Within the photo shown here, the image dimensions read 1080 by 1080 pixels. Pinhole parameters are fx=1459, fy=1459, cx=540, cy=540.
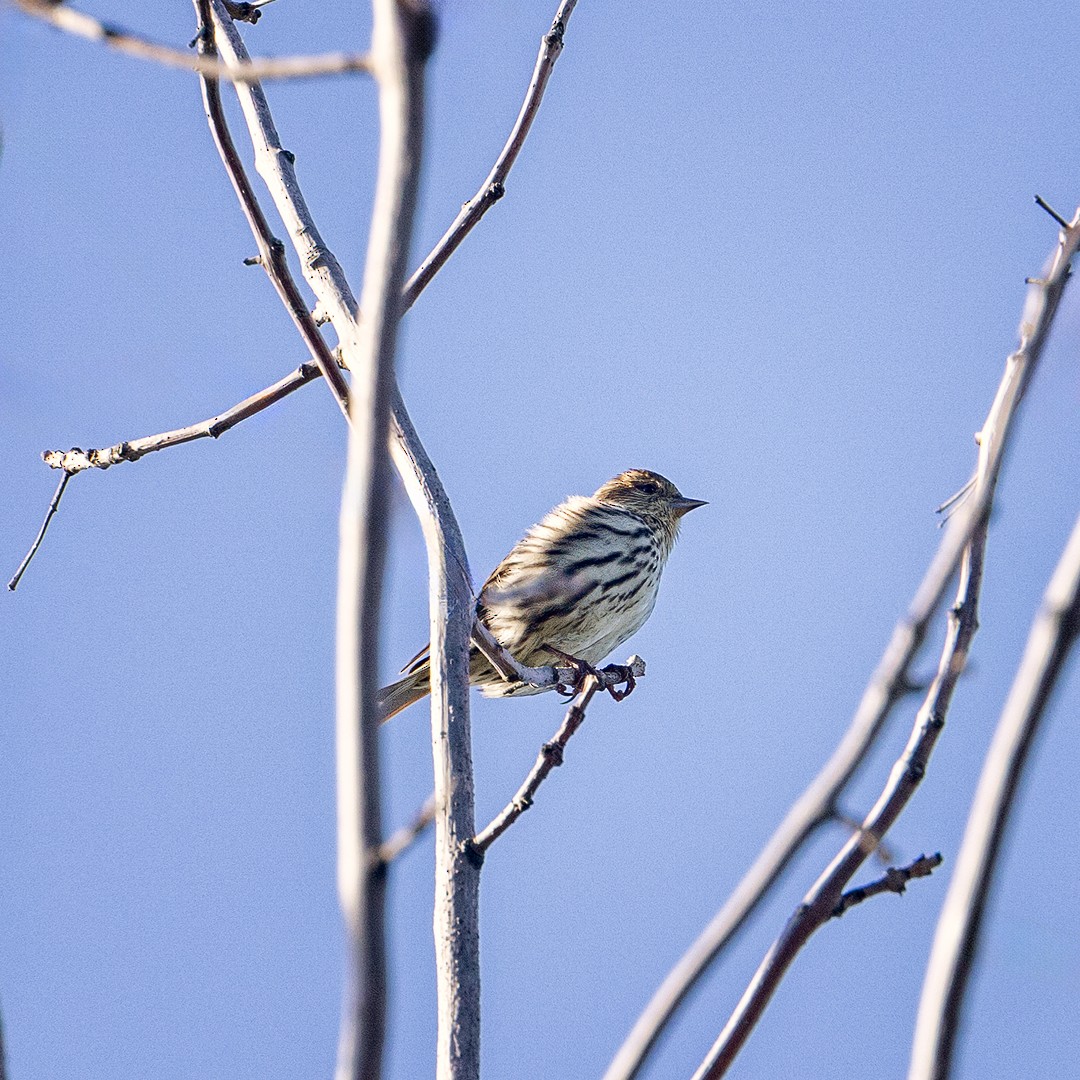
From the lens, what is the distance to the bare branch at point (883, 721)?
1920 millimetres

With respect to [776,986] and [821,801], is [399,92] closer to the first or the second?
[821,801]

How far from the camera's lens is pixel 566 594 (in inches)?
282

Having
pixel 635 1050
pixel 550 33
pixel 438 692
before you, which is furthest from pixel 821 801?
pixel 550 33

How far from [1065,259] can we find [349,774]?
5.08 ft

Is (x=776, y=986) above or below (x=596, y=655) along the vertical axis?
below

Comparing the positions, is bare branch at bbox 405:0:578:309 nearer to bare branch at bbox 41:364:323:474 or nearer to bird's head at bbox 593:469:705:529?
bare branch at bbox 41:364:323:474

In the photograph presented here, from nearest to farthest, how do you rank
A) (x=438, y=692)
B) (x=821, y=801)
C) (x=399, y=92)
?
(x=399, y=92)
(x=821, y=801)
(x=438, y=692)

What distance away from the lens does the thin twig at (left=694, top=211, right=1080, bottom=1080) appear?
234 cm

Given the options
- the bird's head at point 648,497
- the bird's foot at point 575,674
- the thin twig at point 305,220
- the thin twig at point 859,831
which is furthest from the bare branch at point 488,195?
the bird's head at point 648,497

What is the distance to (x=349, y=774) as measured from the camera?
1688mm

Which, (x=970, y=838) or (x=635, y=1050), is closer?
(x=970, y=838)

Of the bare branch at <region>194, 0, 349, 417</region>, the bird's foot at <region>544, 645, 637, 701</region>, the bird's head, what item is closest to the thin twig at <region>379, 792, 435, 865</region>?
the bare branch at <region>194, 0, 349, 417</region>

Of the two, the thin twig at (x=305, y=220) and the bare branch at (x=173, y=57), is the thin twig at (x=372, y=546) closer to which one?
the bare branch at (x=173, y=57)

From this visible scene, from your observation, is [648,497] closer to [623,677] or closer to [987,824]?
[623,677]
